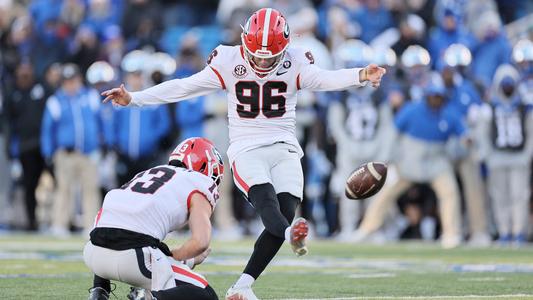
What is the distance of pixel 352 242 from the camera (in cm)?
1398

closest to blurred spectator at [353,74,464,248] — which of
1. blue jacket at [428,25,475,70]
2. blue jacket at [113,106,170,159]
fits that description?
blue jacket at [428,25,475,70]

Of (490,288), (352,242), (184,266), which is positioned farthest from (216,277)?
(352,242)

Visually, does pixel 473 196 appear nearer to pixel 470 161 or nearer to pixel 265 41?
pixel 470 161

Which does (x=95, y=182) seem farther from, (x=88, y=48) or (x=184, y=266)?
(x=184, y=266)

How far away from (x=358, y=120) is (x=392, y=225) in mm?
1450

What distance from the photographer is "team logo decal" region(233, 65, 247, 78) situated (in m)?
7.45

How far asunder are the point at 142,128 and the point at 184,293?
900 cm

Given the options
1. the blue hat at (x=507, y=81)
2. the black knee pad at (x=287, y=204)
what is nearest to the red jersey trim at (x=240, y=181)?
the black knee pad at (x=287, y=204)

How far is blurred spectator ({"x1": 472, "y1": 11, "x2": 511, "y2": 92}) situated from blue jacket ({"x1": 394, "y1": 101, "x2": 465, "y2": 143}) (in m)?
1.16

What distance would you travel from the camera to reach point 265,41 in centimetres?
721

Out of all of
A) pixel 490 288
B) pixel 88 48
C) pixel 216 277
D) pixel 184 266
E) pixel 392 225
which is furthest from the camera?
pixel 88 48

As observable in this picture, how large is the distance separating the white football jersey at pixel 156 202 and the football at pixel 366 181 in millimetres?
1179

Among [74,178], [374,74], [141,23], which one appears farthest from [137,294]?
[141,23]

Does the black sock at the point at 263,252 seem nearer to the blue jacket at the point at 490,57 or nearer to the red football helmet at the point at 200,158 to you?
the red football helmet at the point at 200,158
